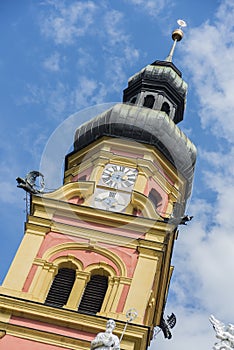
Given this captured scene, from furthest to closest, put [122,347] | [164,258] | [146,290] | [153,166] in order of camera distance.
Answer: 1. [153,166]
2. [164,258]
3. [146,290]
4. [122,347]

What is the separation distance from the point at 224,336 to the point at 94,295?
9.10 metres

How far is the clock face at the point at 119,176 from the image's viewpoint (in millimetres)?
35062

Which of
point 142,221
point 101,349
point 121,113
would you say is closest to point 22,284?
point 142,221

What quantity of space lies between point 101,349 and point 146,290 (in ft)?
22.6

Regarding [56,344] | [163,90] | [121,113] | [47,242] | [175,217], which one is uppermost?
[163,90]

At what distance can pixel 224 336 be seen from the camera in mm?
22578

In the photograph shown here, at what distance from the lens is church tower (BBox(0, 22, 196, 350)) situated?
97.1ft

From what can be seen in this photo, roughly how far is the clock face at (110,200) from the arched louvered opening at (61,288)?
10.4ft

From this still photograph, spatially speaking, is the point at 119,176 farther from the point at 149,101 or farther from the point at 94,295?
the point at 94,295

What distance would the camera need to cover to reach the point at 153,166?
1420 inches

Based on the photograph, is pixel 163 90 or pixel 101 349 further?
pixel 163 90

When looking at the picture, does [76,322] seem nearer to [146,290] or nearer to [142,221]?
[146,290]

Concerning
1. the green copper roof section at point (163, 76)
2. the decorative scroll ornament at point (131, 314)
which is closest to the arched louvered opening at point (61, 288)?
the decorative scroll ornament at point (131, 314)

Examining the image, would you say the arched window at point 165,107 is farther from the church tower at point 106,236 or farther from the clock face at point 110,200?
the clock face at point 110,200
